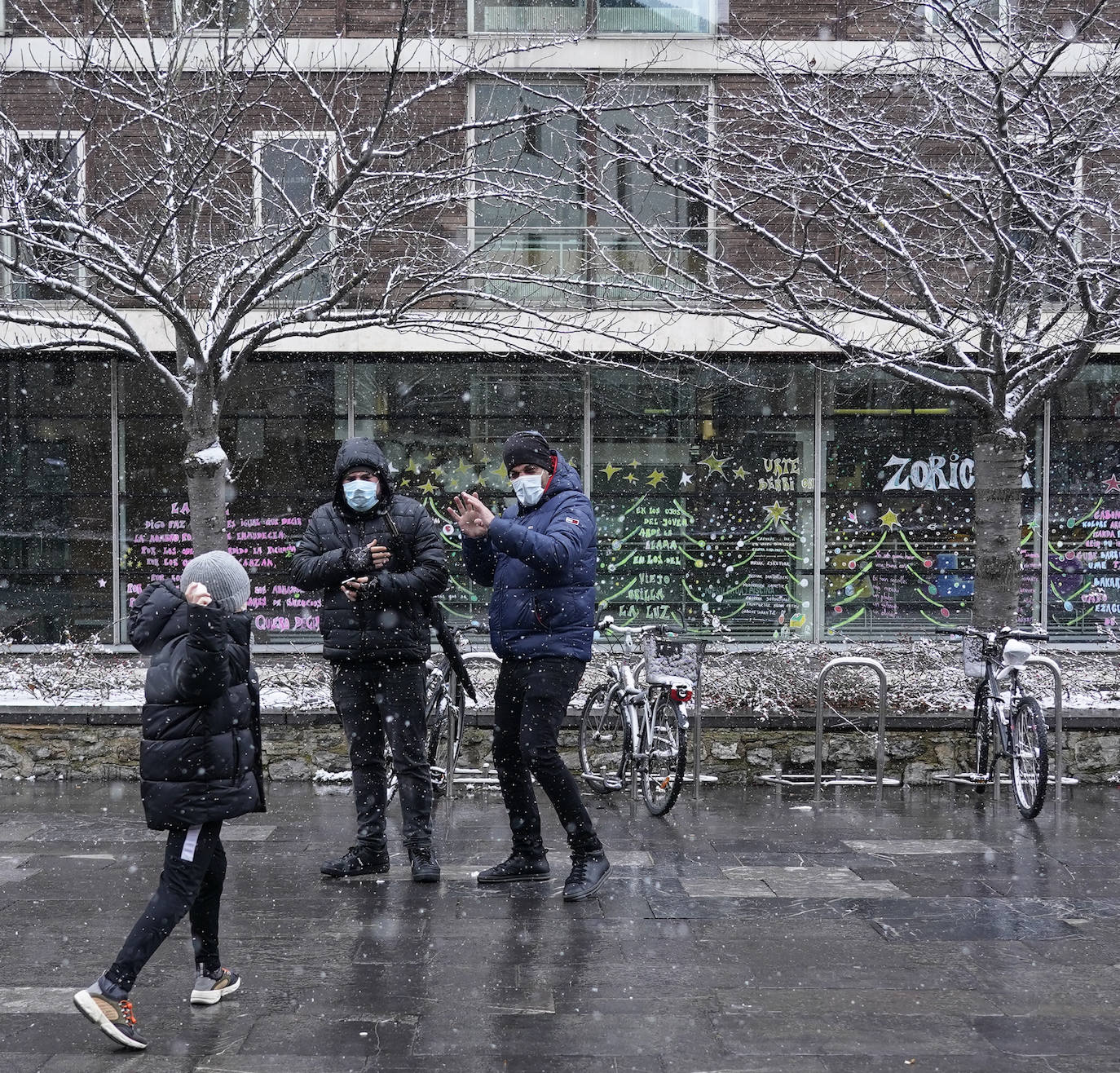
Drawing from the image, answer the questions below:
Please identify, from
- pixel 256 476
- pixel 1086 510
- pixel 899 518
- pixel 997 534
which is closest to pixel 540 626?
pixel 997 534

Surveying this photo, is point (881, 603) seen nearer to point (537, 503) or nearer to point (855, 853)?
point (855, 853)

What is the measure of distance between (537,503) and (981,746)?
13.3ft

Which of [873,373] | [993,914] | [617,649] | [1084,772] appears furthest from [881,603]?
[993,914]

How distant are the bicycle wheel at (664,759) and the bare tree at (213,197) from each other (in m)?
3.58

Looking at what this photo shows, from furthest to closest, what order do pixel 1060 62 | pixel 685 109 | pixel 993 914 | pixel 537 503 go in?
pixel 1060 62
pixel 685 109
pixel 537 503
pixel 993 914

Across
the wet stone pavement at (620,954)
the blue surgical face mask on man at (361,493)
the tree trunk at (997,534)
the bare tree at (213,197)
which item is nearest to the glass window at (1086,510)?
the tree trunk at (997,534)

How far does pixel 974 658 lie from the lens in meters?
8.52

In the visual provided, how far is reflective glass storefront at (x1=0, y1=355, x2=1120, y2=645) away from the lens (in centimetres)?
1401

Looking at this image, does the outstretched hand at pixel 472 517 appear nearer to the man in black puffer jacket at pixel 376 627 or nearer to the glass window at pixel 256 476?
the man in black puffer jacket at pixel 376 627

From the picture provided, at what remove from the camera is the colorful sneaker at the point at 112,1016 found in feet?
12.5

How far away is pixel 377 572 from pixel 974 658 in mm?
4522

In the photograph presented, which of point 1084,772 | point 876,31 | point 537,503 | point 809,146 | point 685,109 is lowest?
point 1084,772

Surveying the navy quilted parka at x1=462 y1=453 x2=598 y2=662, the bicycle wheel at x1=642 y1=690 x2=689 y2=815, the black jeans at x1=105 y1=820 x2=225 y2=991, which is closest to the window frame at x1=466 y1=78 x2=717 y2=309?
the bicycle wheel at x1=642 y1=690 x2=689 y2=815

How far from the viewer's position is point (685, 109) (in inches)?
482
